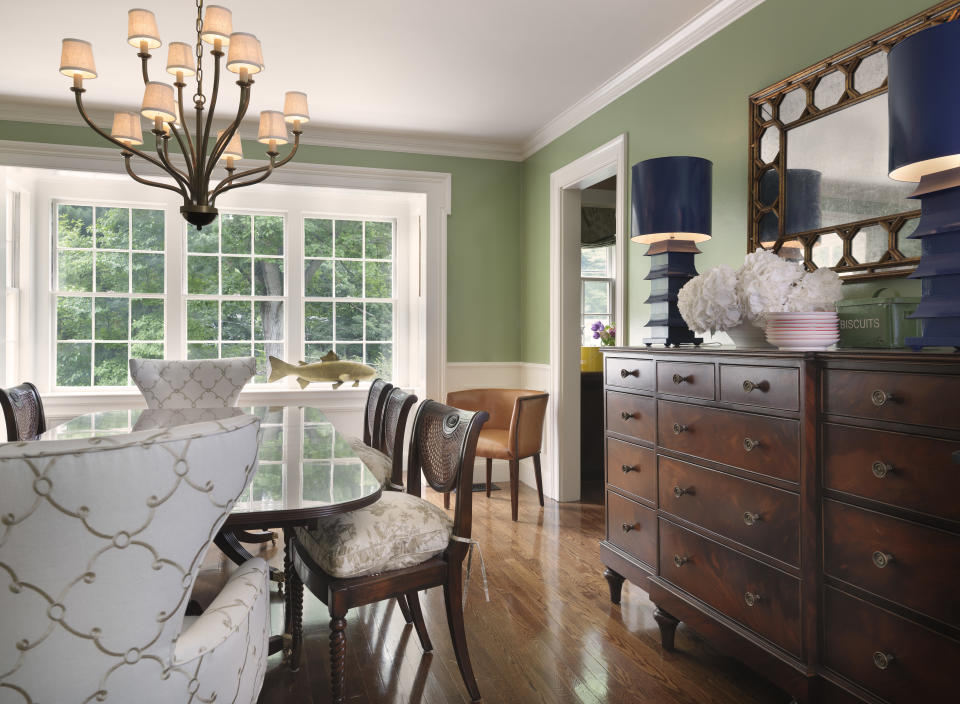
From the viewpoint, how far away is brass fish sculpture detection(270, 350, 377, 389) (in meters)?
4.90

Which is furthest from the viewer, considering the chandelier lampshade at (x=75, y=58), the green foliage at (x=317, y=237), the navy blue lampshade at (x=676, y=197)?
the green foliage at (x=317, y=237)

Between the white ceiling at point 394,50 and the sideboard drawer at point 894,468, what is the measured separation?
2.08 meters

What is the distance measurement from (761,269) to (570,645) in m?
1.52

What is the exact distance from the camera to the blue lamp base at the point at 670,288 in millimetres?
2658

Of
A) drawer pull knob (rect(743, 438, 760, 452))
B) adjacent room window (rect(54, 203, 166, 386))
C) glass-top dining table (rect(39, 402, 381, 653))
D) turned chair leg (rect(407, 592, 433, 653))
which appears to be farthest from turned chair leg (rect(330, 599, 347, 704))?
adjacent room window (rect(54, 203, 166, 386))

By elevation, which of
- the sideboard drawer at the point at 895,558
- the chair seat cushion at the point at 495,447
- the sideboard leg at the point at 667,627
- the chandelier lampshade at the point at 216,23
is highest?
the chandelier lampshade at the point at 216,23

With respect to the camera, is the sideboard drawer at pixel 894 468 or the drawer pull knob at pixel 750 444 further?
the drawer pull knob at pixel 750 444

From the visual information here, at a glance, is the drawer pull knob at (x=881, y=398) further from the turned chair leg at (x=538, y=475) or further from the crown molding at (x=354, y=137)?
the crown molding at (x=354, y=137)

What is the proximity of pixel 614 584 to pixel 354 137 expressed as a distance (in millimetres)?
3707

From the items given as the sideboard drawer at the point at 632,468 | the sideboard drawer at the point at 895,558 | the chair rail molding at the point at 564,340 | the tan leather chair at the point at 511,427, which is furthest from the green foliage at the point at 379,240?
the sideboard drawer at the point at 895,558

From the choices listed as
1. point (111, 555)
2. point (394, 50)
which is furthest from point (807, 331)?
point (394, 50)

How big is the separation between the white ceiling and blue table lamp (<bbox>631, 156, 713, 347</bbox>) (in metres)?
0.86

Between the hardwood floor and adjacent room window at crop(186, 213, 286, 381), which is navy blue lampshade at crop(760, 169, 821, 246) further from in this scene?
adjacent room window at crop(186, 213, 286, 381)

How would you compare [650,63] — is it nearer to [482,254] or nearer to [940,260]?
[482,254]
